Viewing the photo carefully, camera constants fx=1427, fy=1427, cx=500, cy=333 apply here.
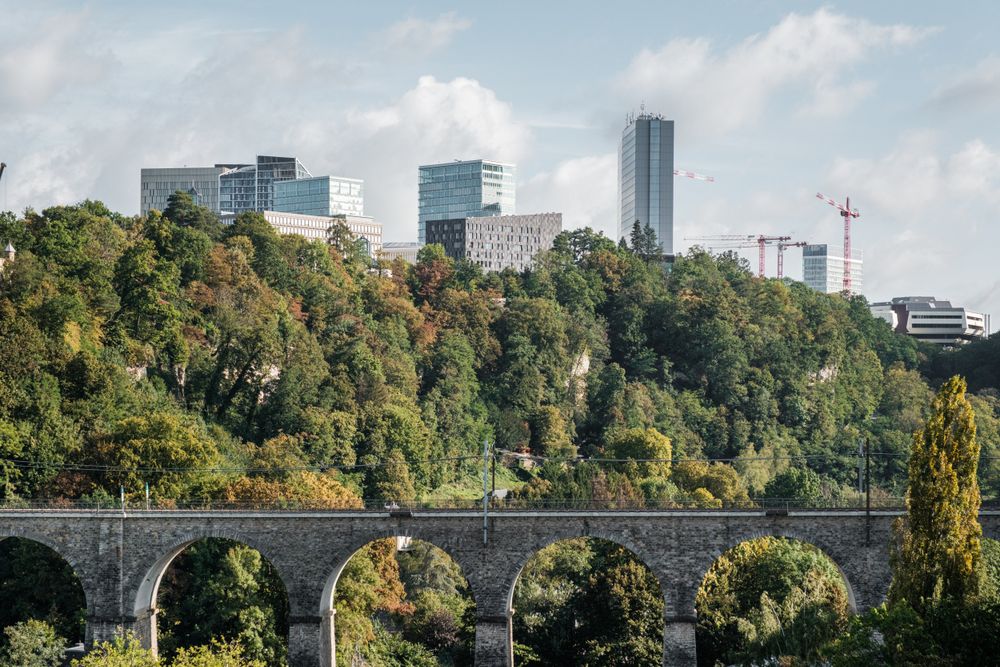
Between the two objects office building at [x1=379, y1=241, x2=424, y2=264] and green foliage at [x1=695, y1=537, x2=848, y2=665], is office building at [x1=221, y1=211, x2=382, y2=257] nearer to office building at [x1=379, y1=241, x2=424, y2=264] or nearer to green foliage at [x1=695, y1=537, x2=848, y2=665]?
office building at [x1=379, y1=241, x2=424, y2=264]

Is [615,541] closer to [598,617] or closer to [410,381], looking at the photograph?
[598,617]

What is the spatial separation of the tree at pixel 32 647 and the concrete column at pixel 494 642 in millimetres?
16558

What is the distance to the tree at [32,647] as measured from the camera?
2165 inches

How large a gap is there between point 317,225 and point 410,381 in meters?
84.8

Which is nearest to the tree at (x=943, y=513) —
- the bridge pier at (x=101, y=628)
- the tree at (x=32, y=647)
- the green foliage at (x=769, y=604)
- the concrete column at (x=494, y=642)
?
the green foliage at (x=769, y=604)

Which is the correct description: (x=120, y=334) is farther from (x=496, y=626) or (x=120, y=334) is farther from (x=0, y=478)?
(x=496, y=626)

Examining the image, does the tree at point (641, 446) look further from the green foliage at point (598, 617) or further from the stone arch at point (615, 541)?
the stone arch at point (615, 541)

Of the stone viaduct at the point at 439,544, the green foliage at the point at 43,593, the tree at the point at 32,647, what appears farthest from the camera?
the green foliage at the point at 43,593

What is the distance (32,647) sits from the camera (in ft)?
182

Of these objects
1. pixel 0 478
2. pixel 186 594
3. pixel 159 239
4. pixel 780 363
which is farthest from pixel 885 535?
pixel 780 363

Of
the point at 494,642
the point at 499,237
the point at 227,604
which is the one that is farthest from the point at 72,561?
the point at 499,237

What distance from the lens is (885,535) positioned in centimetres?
5162

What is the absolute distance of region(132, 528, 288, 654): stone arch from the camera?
2176 inches

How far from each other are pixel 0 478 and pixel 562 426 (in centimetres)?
4590
